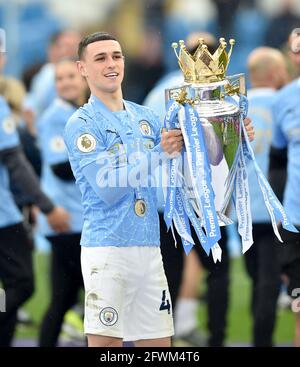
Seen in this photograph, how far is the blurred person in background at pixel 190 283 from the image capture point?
7.89 m

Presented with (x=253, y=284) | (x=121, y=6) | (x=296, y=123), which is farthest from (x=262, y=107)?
(x=121, y=6)

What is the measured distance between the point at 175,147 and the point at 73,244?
7.79 feet

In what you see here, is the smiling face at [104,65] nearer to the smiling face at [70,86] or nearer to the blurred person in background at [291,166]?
the blurred person in background at [291,166]

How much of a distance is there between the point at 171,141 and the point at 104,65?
547 mm

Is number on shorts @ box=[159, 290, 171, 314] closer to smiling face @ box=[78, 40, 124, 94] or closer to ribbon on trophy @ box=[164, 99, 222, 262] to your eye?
ribbon on trophy @ box=[164, 99, 222, 262]

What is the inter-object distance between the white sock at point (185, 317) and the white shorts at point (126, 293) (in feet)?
9.70

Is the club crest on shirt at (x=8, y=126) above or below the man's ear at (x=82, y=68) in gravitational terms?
below

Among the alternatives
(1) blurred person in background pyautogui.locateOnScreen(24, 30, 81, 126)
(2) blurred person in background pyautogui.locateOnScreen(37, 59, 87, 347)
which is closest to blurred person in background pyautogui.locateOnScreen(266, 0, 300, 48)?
(1) blurred person in background pyautogui.locateOnScreen(24, 30, 81, 126)

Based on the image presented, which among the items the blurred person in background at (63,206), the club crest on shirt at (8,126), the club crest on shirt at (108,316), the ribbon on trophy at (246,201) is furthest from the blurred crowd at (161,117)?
the club crest on shirt at (108,316)

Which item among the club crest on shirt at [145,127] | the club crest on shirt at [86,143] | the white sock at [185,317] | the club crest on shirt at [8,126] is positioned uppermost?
the club crest on shirt at [145,127]

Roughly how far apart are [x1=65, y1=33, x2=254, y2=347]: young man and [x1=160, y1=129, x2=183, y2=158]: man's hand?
126mm

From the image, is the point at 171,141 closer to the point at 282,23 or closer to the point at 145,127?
the point at 145,127

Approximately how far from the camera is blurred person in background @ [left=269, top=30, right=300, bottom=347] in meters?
7.56

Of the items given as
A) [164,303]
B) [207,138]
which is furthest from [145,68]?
[207,138]
